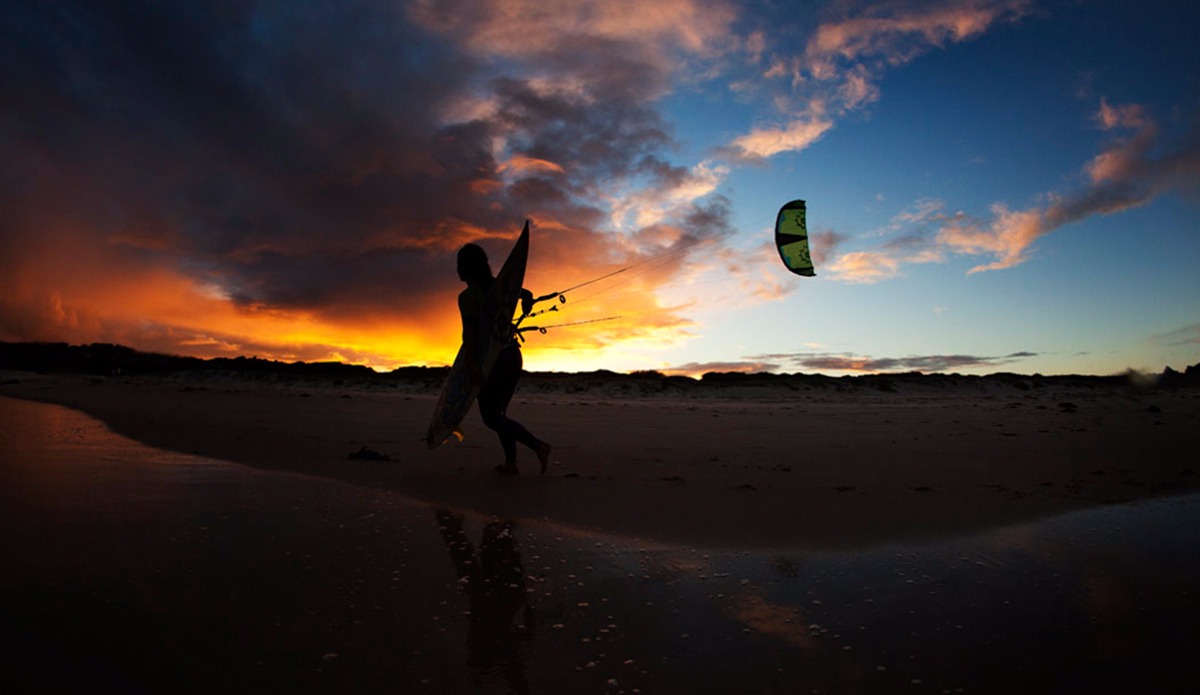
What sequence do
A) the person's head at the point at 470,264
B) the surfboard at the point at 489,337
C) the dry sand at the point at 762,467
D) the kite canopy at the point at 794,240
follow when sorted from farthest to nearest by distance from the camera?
the kite canopy at the point at 794,240, the person's head at the point at 470,264, the surfboard at the point at 489,337, the dry sand at the point at 762,467

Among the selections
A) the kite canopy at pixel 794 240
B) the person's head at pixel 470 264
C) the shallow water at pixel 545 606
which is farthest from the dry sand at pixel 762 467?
the kite canopy at pixel 794 240

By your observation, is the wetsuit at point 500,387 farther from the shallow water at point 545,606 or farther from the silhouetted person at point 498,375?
the shallow water at point 545,606

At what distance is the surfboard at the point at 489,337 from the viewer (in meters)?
5.45

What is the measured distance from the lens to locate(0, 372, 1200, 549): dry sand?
12.5ft

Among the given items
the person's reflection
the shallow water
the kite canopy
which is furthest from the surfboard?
the kite canopy

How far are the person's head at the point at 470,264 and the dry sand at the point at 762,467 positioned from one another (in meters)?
1.86

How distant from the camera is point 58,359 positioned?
121 ft

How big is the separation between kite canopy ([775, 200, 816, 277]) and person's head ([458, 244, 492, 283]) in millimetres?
4065

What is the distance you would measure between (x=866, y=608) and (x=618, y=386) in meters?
23.2

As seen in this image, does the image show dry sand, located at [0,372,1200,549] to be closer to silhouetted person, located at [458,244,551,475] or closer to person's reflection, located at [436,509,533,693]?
silhouetted person, located at [458,244,551,475]

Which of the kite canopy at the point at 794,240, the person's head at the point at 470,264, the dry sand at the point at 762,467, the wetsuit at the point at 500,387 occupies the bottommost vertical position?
the dry sand at the point at 762,467

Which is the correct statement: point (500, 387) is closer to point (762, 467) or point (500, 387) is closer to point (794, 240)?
point (762, 467)

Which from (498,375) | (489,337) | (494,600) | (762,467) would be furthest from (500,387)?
(494,600)

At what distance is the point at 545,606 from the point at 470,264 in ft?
13.0
